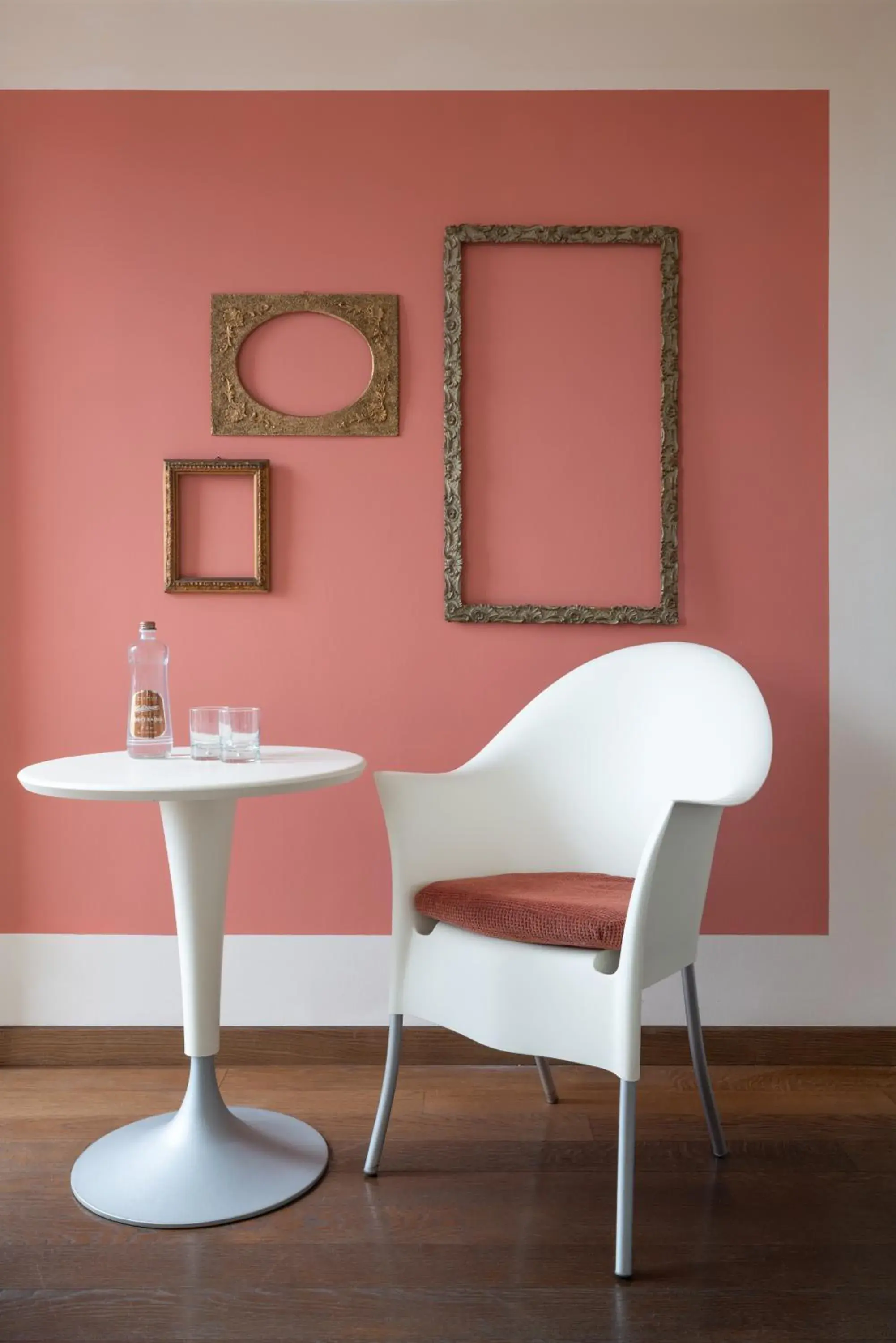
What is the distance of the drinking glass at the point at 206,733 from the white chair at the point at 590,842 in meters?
0.31

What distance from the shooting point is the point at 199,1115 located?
1815 mm

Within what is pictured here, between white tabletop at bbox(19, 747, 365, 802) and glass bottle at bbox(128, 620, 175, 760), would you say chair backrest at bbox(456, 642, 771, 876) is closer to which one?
white tabletop at bbox(19, 747, 365, 802)

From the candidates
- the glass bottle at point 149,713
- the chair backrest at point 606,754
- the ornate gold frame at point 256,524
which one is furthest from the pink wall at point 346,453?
the glass bottle at point 149,713

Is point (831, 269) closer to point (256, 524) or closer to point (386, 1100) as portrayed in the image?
point (256, 524)

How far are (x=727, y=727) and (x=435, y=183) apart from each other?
1.43 m

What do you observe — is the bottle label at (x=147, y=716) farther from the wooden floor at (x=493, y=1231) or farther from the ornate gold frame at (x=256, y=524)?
the wooden floor at (x=493, y=1231)

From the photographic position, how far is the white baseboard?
2355mm

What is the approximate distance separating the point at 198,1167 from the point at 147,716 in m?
0.80

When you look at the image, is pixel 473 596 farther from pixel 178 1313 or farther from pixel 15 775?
pixel 178 1313

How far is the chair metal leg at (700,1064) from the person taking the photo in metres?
1.89

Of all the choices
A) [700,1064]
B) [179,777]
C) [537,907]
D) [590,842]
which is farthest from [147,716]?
[700,1064]

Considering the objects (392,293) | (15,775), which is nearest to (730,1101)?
(15,775)

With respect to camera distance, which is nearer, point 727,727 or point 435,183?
point 727,727

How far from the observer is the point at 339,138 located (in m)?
2.32
